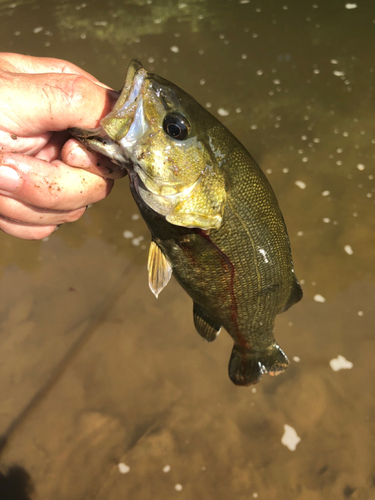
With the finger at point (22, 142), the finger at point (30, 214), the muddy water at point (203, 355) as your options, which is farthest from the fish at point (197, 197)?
the muddy water at point (203, 355)

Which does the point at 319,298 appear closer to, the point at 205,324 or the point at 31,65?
the point at 205,324

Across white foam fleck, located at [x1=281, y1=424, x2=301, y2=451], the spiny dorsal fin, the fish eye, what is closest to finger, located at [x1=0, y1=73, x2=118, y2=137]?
the fish eye

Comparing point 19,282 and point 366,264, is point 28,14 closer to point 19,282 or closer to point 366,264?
point 19,282

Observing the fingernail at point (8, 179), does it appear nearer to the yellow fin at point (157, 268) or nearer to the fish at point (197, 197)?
the fish at point (197, 197)

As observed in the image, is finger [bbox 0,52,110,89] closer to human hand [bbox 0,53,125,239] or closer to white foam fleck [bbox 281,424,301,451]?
human hand [bbox 0,53,125,239]

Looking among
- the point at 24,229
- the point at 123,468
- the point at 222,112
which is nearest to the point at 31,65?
the point at 24,229

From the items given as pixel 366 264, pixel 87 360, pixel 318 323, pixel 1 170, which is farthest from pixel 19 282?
pixel 366 264

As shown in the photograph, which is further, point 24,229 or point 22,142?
point 24,229
